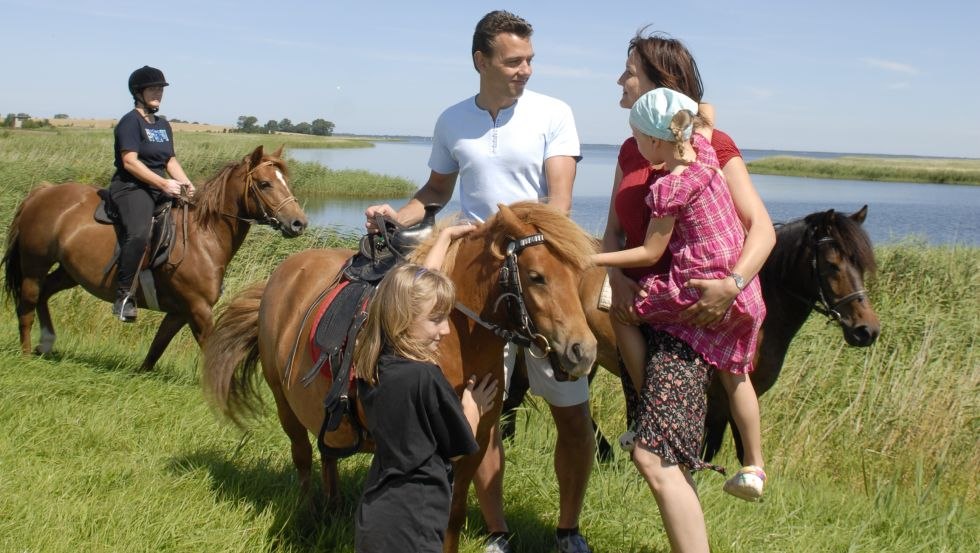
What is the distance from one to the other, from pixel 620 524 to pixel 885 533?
4.37ft

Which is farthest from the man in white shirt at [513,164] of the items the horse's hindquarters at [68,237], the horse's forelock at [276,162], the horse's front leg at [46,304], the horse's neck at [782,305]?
the horse's front leg at [46,304]

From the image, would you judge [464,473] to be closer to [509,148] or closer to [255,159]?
[509,148]

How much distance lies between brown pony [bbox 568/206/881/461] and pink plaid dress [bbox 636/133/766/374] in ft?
6.80

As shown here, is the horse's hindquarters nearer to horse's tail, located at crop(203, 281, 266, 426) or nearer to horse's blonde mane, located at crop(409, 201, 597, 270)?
horse's tail, located at crop(203, 281, 266, 426)

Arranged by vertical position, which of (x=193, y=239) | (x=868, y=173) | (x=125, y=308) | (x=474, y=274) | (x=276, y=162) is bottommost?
(x=868, y=173)

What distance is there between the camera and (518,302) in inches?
112

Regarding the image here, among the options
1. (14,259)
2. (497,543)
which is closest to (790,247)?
(497,543)

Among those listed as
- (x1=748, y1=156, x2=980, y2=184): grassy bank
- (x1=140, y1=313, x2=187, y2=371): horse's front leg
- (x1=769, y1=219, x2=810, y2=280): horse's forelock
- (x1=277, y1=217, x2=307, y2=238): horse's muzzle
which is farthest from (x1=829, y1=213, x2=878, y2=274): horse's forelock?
(x1=748, y1=156, x2=980, y2=184): grassy bank

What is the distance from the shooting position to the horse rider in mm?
6895

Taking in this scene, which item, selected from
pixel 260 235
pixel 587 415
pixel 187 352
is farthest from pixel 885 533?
pixel 260 235

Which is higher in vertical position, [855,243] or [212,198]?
[855,243]

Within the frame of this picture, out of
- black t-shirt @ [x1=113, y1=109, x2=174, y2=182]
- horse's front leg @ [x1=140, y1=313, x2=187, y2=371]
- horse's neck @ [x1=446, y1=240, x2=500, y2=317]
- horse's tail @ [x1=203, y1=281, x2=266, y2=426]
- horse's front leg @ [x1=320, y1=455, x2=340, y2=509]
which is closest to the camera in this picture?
horse's neck @ [x1=446, y1=240, x2=500, y2=317]

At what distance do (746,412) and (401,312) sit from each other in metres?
1.35

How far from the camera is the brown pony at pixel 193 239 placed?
700 cm
